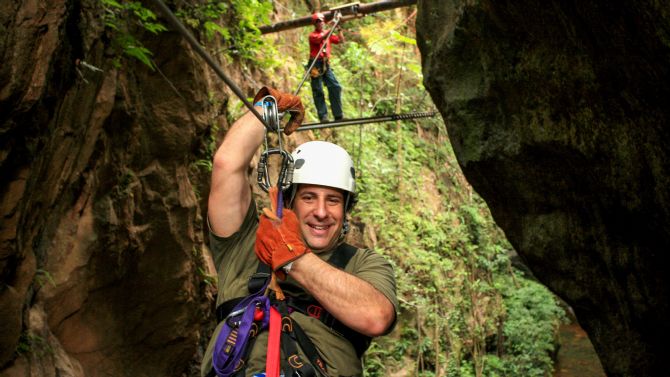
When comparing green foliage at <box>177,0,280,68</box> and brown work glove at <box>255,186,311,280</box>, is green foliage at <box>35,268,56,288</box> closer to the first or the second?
brown work glove at <box>255,186,311,280</box>

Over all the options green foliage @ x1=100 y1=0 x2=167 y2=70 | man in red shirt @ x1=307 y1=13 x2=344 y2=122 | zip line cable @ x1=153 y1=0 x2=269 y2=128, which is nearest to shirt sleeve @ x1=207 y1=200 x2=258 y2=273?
zip line cable @ x1=153 y1=0 x2=269 y2=128

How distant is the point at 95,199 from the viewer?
4844mm

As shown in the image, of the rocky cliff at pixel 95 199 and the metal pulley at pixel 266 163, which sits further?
the metal pulley at pixel 266 163

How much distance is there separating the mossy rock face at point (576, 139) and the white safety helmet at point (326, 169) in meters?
0.76

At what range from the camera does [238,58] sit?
25.8 ft

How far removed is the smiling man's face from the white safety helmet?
0.05 m

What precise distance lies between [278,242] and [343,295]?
381mm

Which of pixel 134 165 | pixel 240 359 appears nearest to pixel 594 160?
pixel 240 359

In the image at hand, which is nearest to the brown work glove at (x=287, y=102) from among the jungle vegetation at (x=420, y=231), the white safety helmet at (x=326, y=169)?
the white safety helmet at (x=326, y=169)

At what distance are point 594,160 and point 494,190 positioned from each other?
824mm

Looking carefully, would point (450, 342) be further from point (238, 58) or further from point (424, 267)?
point (238, 58)

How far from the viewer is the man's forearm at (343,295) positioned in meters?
2.83

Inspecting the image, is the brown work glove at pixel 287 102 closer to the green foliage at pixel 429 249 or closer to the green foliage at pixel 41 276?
the green foliage at pixel 41 276

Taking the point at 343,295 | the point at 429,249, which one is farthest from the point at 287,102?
the point at 429,249
